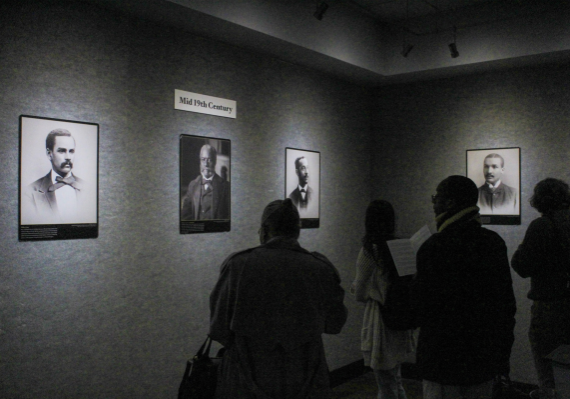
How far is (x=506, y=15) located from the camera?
16.1 ft

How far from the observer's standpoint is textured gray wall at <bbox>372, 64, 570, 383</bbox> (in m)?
5.05

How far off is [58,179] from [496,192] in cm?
414

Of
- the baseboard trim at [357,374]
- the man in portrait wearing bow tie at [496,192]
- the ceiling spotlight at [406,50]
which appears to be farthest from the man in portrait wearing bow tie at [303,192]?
the man in portrait wearing bow tie at [496,192]

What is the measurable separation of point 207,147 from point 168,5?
1.13 m

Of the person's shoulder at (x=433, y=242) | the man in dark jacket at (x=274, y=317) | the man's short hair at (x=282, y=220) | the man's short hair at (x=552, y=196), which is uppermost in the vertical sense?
the man's short hair at (x=552, y=196)

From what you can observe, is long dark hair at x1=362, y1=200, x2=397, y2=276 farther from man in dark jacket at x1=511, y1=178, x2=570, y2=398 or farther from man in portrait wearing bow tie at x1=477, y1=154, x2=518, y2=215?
man in portrait wearing bow tie at x1=477, y1=154, x2=518, y2=215

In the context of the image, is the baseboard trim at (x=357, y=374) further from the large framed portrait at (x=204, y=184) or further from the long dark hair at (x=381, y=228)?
the long dark hair at (x=381, y=228)

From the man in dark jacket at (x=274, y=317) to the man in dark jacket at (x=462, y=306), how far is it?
Result: 454 mm

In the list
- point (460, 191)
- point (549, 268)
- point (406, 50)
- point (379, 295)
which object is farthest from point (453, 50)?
point (460, 191)

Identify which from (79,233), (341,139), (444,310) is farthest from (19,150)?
(341,139)

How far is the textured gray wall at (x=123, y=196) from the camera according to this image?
3.04 meters

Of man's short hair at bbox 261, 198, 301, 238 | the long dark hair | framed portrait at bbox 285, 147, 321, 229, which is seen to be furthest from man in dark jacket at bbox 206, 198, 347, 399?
framed portrait at bbox 285, 147, 321, 229

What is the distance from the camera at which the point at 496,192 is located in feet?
17.3

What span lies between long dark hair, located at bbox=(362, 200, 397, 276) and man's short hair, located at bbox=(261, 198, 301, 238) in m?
0.87
